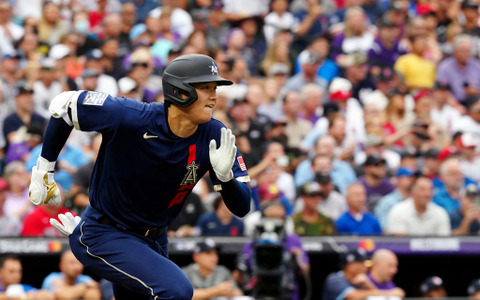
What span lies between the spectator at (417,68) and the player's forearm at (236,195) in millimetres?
8244

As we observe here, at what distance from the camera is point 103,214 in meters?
5.44

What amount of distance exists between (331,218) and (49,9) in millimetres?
5267

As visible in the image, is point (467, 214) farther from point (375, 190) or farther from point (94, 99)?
point (94, 99)

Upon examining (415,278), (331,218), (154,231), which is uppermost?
(154,231)

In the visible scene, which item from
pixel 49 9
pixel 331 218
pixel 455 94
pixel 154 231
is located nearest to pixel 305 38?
pixel 455 94

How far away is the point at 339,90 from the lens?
1214 cm

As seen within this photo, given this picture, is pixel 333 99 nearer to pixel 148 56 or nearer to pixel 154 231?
pixel 148 56

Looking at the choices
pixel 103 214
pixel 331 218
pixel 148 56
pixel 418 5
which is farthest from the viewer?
pixel 418 5

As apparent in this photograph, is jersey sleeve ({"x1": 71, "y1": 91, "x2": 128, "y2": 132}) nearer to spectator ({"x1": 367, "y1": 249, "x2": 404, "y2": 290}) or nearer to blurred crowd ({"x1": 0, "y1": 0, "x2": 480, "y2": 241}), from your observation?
blurred crowd ({"x1": 0, "y1": 0, "x2": 480, "y2": 241})

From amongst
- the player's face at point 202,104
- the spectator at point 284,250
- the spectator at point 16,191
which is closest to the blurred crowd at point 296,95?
the spectator at point 16,191

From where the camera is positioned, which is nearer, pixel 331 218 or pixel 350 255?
pixel 350 255

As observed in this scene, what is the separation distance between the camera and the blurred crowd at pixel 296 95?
981 cm

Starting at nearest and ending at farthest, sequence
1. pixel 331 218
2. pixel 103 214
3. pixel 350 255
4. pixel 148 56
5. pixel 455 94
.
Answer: pixel 103 214 → pixel 350 255 → pixel 331 218 → pixel 148 56 → pixel 455 94

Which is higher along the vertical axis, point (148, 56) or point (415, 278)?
point (148, 56)
